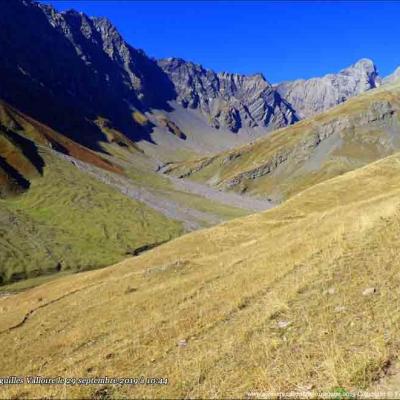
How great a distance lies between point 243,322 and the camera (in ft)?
53.7

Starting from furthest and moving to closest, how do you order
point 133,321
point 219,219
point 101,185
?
point 101,185, point 219,219, point 133,321

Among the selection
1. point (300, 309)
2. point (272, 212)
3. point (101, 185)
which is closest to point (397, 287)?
point (300, 309)

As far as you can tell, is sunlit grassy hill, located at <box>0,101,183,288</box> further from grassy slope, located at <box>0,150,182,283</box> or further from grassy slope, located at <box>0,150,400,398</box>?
grassy slope, located at <box>0,150,400,398</box>

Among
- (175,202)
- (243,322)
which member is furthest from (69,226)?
(243,322)

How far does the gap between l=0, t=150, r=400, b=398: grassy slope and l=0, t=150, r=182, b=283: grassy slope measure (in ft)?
240

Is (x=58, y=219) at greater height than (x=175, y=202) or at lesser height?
lesser

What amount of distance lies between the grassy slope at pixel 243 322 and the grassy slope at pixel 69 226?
73.2 m

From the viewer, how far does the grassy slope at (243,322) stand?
12.3 meters

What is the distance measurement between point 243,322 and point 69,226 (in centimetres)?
11795

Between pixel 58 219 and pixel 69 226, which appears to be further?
pixel 58 219

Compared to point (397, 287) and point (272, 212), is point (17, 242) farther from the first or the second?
point (397, 287)

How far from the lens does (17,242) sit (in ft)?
362

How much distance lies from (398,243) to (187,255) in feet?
70.6

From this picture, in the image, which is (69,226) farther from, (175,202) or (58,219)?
(175,202)
